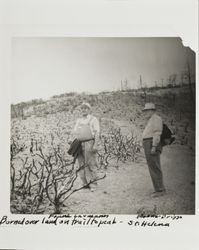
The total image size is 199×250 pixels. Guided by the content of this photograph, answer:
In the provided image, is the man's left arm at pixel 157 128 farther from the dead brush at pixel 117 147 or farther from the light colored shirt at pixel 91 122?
the light colored shirt at pixel 91 122

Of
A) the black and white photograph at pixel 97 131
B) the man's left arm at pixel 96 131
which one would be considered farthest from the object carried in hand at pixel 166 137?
the man's left arm at pixel 96 131

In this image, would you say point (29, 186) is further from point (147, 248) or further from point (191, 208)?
point (191, 208)

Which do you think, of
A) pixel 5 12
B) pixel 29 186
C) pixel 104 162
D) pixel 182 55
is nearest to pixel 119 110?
pixel 104 162

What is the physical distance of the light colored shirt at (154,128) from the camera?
5.00 feet

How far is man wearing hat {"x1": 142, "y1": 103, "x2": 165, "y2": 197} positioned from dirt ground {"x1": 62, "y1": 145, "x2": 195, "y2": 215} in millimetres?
17

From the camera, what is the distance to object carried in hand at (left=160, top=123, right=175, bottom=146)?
152 centimetres

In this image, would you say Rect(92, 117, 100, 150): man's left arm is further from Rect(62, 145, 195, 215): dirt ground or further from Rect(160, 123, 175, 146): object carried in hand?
Rect(160, 123, 175, 146): object carried in hand

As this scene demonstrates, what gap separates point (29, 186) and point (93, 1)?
66cm

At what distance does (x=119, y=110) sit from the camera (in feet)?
4.99

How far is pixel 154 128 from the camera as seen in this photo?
60.1 inches

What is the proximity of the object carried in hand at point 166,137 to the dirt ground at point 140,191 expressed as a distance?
20 mm
